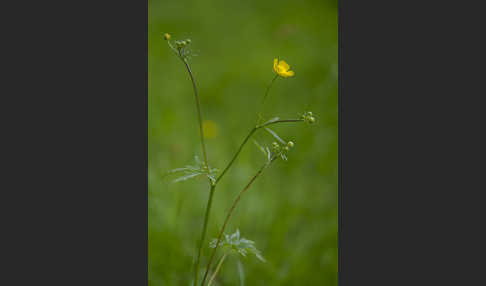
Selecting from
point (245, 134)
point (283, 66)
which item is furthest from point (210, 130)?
point (283, 66)

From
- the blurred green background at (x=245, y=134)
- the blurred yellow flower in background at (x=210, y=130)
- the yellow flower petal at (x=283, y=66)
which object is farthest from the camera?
the blurred yellow flower in background at (x=210, y=130)

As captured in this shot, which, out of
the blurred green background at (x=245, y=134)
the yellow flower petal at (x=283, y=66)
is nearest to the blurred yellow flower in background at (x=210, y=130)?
the blurred green background at (x=245, y=134)

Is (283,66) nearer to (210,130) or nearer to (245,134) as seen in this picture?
(210,130)

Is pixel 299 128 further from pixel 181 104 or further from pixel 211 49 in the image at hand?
pixel 211 49

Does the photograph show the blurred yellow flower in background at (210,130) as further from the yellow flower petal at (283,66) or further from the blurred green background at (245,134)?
the yellow flower petal at (283,66)

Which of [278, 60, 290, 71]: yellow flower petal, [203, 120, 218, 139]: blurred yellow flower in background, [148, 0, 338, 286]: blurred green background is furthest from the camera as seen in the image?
[203, 120, 218, 139]: blurred yellow flower in background

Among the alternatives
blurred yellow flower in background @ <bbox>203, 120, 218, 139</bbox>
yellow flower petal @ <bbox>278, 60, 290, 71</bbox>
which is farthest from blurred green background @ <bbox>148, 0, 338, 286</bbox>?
yellow flower petal @ <bbox>278, 60, 290, 71</bbox>

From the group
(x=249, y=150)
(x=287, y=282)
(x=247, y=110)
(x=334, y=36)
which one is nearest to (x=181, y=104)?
(x=247, y=110)

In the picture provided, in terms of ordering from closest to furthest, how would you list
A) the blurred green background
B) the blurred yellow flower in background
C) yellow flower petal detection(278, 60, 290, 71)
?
yellow flower petal detection(278, 60, 290, 71)
the blurred green background
the blurred yellow flower in background

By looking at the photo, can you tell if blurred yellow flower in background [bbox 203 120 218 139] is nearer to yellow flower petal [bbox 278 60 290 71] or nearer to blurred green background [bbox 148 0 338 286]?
blurred green background [bbox 148 0 338 286]
